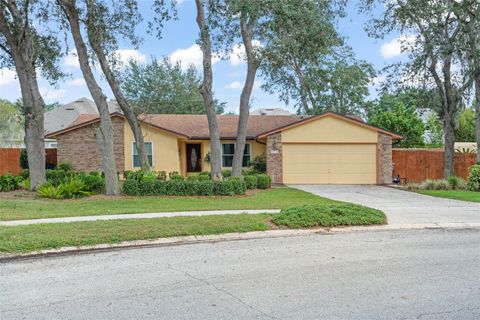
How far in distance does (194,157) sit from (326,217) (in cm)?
1710

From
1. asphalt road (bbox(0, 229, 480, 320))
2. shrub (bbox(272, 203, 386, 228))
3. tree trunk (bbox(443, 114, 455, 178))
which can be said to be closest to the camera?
asphalt road (bbox(0, 229, 480, 320))

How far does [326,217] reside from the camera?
9.70m

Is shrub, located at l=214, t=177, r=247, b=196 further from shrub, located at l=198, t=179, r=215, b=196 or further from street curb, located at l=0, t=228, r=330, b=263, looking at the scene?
street curb, located at l=0, t=228, r=330, b=263

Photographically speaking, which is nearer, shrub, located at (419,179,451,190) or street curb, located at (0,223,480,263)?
street curb, located at (0,223,480,263)

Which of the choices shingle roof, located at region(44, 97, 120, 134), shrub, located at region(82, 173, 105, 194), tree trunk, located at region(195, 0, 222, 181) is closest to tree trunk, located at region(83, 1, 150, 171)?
shrub, located at region(82, 173, 105, 194)

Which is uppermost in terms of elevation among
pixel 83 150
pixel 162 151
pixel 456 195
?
pixel 83 150

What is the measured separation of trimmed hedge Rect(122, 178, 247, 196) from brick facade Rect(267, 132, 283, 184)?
7.27 metres

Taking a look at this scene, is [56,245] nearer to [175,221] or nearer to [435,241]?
[175,221]

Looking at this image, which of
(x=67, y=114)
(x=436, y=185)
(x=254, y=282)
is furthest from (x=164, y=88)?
(x=254, y=282)

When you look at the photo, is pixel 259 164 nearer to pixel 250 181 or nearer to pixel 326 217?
pixel 250 181

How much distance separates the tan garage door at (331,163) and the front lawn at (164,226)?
1208 centimetres

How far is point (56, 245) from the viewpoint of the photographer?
7297 millimetres

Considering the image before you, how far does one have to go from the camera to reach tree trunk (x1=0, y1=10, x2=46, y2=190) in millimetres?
16281

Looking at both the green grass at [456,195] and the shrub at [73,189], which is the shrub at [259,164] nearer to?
the green grass at [456,195]
